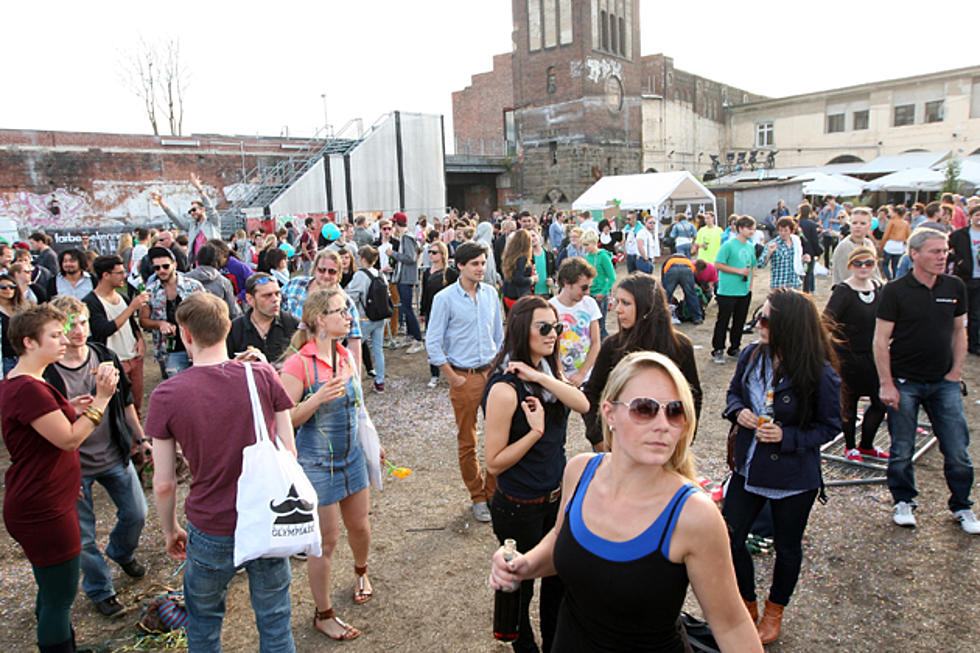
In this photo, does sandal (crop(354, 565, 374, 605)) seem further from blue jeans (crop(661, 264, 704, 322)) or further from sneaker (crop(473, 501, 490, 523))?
blue jeans (crop(661, 264, 704, 322))

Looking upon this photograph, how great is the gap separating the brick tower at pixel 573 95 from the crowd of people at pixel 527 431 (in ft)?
108

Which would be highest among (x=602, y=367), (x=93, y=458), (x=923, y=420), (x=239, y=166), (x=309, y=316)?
(x=239, y=166)

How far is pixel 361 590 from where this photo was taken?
11.8ft

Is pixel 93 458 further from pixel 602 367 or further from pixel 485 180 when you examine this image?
pixel 485 180

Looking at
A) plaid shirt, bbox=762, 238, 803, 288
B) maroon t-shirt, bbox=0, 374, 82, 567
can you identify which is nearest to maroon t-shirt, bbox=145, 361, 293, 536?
maroon t-shirt, bbox=0, 374, 82, 567

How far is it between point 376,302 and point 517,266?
1763 mm

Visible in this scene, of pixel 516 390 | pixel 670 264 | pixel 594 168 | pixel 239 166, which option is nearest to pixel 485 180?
pixel 594 168

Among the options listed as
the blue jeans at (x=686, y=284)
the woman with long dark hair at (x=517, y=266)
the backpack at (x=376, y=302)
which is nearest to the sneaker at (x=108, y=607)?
the backpack at (x=376, y=302)

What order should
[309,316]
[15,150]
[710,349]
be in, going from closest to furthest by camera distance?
[309,316]
[710,349]
[15,150]

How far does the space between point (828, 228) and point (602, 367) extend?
1630 centimetres

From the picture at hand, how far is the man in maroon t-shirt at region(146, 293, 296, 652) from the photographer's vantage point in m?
2.41

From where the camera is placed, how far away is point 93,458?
3.45 metres

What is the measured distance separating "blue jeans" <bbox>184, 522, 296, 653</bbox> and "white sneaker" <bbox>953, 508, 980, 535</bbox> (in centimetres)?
414

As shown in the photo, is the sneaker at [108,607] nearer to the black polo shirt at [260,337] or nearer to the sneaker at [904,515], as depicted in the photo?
the black polo shirt at [260,337]
